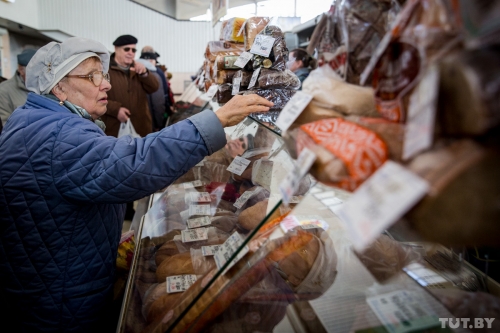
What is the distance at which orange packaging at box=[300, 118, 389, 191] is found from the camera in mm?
544

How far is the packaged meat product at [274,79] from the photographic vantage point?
1.67 metres

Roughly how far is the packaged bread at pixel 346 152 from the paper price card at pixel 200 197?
1174 mm

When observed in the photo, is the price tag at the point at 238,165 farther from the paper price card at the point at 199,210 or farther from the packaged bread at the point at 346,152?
the packaged bread at the point at 346,152

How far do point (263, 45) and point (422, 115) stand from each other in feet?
4.20

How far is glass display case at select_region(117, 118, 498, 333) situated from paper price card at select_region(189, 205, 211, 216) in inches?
2.9

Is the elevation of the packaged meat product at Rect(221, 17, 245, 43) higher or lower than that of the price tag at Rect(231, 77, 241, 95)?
higher

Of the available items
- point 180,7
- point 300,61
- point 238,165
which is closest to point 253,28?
point 238,165

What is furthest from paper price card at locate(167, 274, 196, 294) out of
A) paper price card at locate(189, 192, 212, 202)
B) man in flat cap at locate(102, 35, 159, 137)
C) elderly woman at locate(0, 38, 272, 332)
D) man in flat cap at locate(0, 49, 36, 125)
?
man in flat cap at locate(0, 49, 36, 125)

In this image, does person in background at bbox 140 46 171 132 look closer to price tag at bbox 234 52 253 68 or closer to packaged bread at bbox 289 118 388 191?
price tag at bbox 234 52 253 68

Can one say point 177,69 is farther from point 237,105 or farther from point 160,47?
point 237,105

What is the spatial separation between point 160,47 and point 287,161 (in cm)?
1120

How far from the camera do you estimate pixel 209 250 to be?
138 centimetres

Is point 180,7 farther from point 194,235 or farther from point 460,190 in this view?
point 460,190

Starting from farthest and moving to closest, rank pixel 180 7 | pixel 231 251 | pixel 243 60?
pixel 180 7
pixel 243 60
pixel 231 251
